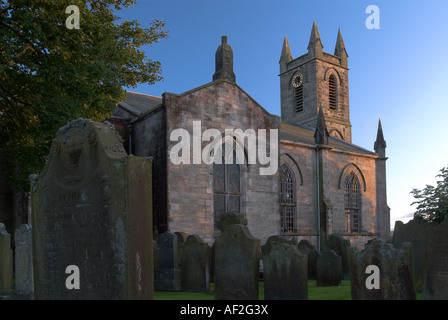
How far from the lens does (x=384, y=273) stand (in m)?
7.66

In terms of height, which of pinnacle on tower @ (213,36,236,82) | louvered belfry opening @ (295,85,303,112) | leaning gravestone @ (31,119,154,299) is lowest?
leaning gravestone @ (31,119,154,299)

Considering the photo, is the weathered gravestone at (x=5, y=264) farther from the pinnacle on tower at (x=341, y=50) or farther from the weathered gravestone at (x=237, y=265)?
the pinnacle on tower at (x=341, y=50)

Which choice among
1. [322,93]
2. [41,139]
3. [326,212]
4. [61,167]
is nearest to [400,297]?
[61,167]

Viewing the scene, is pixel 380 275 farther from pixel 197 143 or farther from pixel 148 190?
pixel 197 143

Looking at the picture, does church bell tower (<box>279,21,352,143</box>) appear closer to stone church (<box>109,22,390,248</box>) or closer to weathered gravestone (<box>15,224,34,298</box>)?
stone church (<box>109,22,390,248</box>)

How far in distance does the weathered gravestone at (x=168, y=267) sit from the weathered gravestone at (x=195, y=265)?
201 mm

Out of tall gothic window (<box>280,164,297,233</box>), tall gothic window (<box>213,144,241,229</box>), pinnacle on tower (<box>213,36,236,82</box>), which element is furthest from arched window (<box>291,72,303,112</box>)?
tall gothic window (<box>213,144,241,229</box>)

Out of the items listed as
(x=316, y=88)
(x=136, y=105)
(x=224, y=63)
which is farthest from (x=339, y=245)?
(x=316, y=88)

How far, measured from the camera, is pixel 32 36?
13.3 metres

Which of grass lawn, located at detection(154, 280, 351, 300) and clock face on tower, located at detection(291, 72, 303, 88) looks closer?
grass lawn, located at detection(154, 280, 351, 300)

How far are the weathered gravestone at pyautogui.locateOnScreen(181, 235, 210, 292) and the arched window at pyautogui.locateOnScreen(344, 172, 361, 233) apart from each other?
18.6 metres

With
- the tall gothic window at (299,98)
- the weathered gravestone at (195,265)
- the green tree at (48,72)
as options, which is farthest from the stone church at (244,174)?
the tall gothic window at (299,98)

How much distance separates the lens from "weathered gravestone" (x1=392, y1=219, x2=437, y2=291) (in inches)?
435

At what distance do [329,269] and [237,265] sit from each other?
4.60 m
